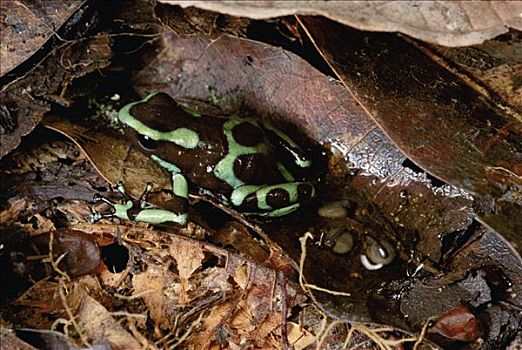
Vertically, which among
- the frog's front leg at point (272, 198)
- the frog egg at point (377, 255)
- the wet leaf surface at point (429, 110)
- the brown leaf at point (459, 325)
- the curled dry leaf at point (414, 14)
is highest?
the curled dry leaf at point (414, 14)

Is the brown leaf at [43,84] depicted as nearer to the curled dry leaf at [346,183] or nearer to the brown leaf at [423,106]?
the curled dry leaf at [346,183]

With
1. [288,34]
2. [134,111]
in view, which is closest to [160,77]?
[134,111]

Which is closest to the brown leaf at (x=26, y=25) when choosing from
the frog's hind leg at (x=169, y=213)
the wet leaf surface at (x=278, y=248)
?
the wet leaf surface at (x=278, y=248)

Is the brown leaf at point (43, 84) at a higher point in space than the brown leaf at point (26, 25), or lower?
lower

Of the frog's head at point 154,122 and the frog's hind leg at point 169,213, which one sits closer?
the frog's hind leg at point 169,213

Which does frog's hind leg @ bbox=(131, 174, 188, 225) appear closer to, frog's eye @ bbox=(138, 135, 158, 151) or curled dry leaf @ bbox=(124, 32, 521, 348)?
frog's eye @ bbox=(138, 135, 158, 151)

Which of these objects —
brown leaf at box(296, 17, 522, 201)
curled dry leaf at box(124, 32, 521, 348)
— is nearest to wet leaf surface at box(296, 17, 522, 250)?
brown leaf at box(296, 17, 522, 201)

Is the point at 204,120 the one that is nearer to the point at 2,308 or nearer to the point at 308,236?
the point at 308,236

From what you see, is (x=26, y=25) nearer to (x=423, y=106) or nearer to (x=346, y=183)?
(x=346, y=183)
